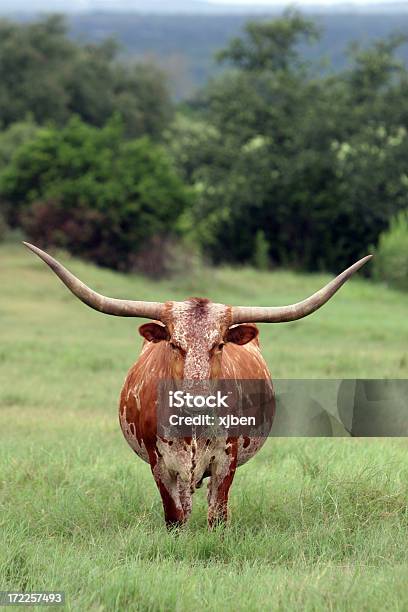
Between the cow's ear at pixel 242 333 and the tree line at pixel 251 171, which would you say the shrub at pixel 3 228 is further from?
the cow's ear at pixel 242 333

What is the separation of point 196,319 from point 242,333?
12.9 inches

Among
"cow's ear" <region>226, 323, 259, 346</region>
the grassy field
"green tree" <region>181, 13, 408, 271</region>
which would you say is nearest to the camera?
the grassy field

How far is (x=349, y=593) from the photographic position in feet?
17.3

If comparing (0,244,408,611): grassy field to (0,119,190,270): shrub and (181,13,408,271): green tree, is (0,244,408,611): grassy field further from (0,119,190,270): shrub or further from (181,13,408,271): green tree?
(181,13,408,271): green tree

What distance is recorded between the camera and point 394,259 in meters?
29.2

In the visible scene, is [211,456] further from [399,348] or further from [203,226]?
[203,226]

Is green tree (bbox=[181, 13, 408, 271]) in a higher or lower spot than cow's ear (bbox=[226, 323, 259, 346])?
higher

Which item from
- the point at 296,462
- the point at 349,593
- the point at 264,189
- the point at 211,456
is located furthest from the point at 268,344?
the point at 264,189

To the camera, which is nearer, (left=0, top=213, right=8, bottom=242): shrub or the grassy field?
the grassy field

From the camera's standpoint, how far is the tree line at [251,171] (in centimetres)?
2983

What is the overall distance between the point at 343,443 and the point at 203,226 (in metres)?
28.6

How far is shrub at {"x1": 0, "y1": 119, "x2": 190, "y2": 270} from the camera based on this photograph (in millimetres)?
29406

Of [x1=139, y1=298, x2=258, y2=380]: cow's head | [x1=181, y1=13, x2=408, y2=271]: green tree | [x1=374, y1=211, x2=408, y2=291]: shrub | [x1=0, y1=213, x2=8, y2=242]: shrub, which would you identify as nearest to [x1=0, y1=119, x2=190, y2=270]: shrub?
[x1=0, y1=213, x2=8, y2=242]: shrub

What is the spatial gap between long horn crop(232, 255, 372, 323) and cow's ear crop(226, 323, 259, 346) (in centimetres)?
4
